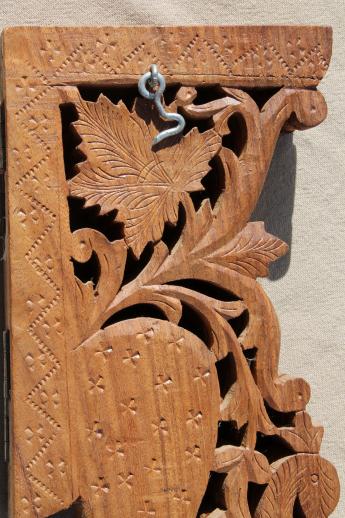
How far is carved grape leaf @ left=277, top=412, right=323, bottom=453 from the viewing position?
971 mm

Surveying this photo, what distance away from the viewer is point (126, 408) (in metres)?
0.93

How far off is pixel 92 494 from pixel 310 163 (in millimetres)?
400

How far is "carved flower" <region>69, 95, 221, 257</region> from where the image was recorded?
92cm

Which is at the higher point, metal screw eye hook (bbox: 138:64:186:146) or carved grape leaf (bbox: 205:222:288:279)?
metal screw eye hook (bbox: 138:64:186:146)

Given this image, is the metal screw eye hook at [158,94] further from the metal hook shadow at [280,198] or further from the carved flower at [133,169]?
the metal hook shadow at [280,198]

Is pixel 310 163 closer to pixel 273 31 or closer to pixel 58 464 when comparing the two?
pixel 273 31

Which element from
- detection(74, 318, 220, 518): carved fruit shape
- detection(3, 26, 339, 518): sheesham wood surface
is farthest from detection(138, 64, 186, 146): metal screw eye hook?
detection(74, 318, 220, 518): carved fruit shape

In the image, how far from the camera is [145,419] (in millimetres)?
931

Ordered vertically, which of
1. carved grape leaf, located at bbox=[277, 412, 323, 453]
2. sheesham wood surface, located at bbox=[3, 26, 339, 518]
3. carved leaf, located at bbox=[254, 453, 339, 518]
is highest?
sheesham wood surface, located at bbox=[3, 26, 339, 518]

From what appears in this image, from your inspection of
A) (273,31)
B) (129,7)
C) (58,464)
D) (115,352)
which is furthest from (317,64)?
(58,464)

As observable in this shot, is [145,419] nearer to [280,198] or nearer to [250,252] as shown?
[250,252]

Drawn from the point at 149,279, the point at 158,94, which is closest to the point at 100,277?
the point at 149,279

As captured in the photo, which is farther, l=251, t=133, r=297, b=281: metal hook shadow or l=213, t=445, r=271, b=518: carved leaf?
l=251, t=133, r=297, b=281: metal hook shadow

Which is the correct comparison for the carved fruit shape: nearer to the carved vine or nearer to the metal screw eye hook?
the carved vine
